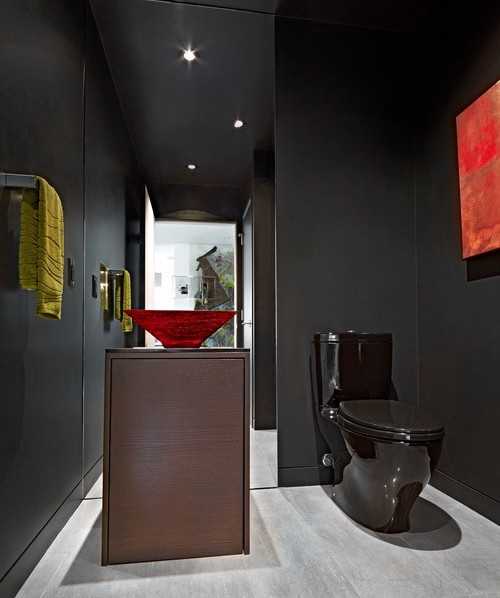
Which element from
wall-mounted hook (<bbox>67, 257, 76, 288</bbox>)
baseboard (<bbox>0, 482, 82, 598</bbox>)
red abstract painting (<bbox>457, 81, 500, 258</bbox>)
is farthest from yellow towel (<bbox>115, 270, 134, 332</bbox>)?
red abstract painting (<bbox>457, 81, 500, 258</bbox>)

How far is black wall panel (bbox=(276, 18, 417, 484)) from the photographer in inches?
93.5

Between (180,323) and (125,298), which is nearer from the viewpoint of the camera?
(180,323)

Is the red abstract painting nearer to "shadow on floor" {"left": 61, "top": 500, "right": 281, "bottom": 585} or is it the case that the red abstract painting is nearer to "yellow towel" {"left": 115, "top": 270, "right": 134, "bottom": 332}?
"shadow on floor" {"left": 61, "top": 500, "right": 281, "bottom": 585}

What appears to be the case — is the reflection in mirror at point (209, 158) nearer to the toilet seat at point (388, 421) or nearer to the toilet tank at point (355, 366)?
the toilet tank at point (355, 366)

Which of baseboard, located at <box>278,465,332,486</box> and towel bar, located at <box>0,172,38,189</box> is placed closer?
towel bar, located at <box>0,172,38,189</box>

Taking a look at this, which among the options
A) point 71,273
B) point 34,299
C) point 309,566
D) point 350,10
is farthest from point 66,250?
point 350,10

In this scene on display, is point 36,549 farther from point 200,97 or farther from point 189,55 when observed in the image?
point 189,55

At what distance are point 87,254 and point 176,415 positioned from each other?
106cm

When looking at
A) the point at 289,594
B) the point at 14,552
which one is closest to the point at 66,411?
the point at 14,552

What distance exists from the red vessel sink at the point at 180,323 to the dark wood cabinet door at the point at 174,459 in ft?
0.39

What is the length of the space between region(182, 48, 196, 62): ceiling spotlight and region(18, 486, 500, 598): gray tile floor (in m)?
2.37

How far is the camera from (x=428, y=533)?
5.70 ft

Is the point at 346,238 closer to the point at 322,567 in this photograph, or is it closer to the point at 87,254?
the point at 87,254

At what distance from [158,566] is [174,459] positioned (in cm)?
36
